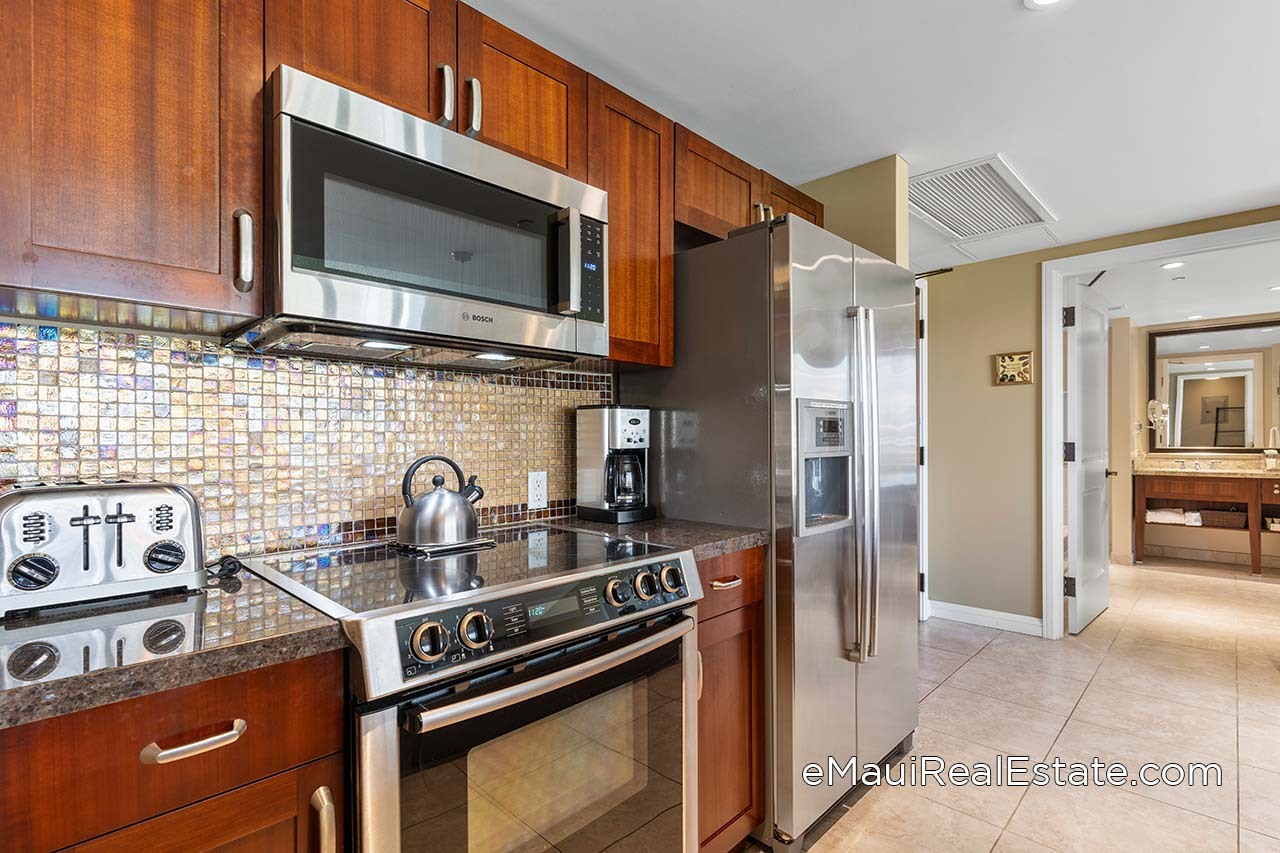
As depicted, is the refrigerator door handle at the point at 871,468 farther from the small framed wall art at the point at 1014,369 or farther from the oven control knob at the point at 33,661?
the small framed wall art at the point at 1014,369

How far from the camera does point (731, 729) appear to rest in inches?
70.2

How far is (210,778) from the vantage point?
88cm

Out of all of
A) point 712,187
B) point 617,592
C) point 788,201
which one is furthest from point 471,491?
point 788,201

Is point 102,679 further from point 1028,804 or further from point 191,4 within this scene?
point 1028,804

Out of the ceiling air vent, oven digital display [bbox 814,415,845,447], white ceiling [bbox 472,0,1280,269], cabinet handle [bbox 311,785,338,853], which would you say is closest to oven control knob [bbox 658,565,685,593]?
oven digital display [bbox 814,415,845,447]

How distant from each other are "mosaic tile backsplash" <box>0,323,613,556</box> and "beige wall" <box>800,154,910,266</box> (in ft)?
5.22

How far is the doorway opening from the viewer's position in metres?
3.80

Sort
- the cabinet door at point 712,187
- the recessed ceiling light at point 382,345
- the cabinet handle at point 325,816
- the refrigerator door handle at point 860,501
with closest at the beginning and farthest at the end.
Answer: the cabinet handle at point 325,816, the recessed ceiling light at point 382,345, the refrigerator door handle at point 860,501, the cabinet door at point 712,187

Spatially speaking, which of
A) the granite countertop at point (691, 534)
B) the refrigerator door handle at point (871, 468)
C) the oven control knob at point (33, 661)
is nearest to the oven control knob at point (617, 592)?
the granite countertop at point (691, 534)

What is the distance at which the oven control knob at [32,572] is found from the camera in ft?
3.41

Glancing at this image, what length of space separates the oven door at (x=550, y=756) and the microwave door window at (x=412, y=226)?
858 millimetres

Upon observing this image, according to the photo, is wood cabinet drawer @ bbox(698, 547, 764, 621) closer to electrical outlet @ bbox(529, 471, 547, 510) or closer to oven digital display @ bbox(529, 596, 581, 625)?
oven digital display @ bbox(529, 596, 581, 625)

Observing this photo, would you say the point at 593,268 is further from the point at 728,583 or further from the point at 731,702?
the point at 731,702

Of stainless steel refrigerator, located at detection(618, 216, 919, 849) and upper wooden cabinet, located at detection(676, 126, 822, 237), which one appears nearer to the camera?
stainless steel refrigerator, located at detection(618, 216, 919, 849)
